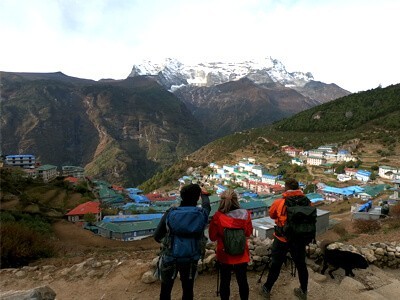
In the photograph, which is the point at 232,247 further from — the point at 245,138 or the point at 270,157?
the point at 245,138

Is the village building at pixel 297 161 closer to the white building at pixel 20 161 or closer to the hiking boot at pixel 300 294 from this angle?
the white building at pixel 20 161

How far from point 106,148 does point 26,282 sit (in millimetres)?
169182

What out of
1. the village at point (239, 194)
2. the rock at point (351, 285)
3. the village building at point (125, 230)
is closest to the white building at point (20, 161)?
the village at point (239, 194)

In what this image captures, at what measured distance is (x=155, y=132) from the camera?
19350cm

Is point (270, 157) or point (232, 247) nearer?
point (232, 247)

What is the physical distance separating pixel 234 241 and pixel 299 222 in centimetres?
108

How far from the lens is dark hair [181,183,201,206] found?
12.9ft

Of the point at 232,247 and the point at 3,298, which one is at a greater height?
the point at 232,247

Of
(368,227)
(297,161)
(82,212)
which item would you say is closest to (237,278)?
(368,227)

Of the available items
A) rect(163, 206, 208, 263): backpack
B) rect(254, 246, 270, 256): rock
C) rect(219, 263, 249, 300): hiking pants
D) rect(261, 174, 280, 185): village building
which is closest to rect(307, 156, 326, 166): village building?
rect(261, 174, 280, 185): village building

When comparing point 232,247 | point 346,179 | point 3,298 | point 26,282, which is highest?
point 232,247

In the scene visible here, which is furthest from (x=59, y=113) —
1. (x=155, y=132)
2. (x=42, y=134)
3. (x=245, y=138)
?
(x=245, y=138)

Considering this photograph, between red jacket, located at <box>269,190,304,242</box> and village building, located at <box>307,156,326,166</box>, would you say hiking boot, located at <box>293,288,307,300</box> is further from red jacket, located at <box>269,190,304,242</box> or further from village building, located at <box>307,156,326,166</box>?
village building, located at <box>307,156,326,166</box>

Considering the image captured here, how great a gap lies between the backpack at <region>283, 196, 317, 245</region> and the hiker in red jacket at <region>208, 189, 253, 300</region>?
700 millimetres
